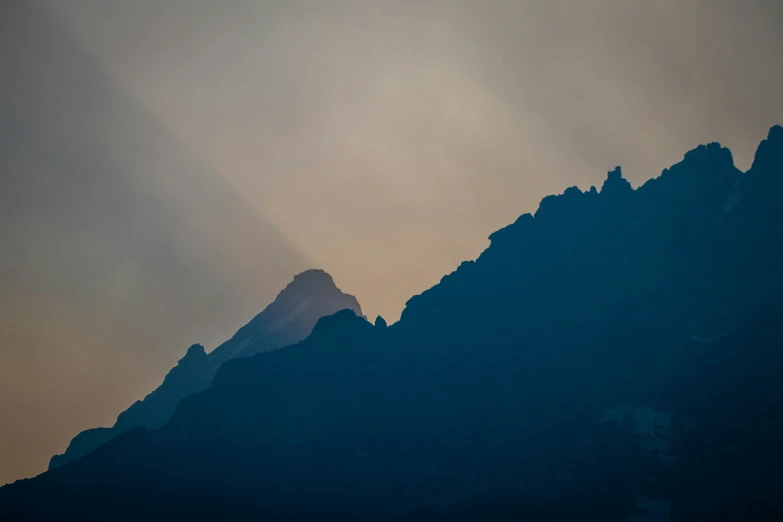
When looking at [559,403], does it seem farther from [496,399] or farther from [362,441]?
[362,441]

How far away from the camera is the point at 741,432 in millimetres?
148000

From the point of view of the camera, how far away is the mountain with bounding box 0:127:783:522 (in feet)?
485

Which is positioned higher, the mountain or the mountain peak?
the mountain peak

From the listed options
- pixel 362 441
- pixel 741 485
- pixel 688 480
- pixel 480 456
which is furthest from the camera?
pixel 362 441

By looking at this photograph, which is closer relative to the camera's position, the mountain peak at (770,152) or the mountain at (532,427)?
the mountain at (532,427)

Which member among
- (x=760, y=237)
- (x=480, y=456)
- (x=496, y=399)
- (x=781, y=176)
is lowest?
(x=480, y=456)

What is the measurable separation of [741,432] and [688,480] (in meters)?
16.8

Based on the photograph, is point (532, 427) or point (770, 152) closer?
point (532, 427)

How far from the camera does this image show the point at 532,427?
564 feet

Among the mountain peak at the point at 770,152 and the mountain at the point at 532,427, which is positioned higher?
the mountain peak at the point at 770,152

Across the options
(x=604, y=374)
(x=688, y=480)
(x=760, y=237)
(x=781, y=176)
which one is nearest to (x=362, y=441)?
(x=604, y=374)

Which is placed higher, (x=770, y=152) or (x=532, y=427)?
(x=770, y=152)

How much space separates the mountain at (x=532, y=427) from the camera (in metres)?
148

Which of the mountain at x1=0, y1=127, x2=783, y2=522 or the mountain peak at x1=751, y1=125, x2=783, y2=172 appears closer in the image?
the mountain at x1=0, y1=127, x2=783, y2=522
